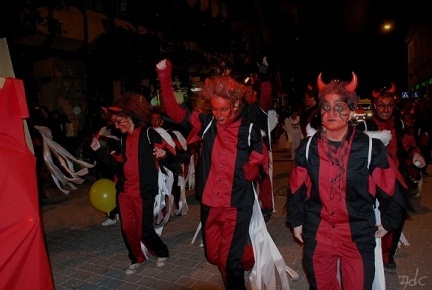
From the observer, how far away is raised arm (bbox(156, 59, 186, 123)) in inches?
149

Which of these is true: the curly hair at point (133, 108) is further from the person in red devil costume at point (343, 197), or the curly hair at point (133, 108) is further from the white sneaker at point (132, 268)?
the person in red devil costume at point (343, 197)

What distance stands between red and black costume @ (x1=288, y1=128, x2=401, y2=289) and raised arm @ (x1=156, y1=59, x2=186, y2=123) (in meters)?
1.47

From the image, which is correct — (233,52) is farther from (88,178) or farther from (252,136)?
(252,136)

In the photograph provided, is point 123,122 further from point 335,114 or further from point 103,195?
point 335,114

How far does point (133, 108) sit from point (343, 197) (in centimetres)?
266

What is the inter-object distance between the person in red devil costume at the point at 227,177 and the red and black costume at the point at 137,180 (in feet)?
3.13

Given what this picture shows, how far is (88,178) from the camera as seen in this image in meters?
11.1

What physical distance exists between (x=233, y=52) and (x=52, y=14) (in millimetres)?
7393

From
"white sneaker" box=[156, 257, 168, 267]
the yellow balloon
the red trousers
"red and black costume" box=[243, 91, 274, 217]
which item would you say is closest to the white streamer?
the yellow balloon

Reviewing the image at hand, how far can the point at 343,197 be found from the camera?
277 centimetres

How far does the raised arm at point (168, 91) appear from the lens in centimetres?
378

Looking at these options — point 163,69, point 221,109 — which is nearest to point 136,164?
point 163,69

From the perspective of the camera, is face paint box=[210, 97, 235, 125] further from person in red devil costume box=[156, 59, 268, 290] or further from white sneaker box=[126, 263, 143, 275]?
white sneaker box=[126, 263, 143, 275]

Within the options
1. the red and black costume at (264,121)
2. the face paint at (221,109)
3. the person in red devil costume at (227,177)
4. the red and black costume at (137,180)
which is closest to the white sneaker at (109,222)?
the red and black costume at (137,180)
